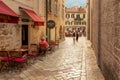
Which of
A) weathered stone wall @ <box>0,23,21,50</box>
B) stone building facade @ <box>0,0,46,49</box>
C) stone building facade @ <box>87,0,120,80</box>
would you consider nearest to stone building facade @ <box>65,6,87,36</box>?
stone building facade @ <box>0,0,46,49</box>

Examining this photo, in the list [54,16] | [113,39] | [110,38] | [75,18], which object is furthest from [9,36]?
[75,18]

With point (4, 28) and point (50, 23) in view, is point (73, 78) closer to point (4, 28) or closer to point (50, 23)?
point (4, 28)

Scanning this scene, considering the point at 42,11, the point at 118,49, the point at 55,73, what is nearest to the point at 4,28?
the point at 55,73

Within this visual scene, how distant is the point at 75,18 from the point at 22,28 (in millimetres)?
62150

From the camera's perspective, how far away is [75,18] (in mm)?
81000

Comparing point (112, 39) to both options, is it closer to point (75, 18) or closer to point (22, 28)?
point (22, 28)

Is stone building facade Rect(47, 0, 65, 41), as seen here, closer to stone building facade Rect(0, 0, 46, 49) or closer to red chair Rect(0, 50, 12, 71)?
stone building facade Rect(0, 0, 46, 49)

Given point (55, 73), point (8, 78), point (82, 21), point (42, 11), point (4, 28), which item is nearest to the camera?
point (8, 78)

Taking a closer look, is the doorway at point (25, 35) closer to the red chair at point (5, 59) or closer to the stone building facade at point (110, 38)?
the red chair at point (5, 59)

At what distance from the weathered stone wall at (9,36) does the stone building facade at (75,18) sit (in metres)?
64.4

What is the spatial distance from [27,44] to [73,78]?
9.09 meters

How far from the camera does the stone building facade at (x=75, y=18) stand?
266 ft

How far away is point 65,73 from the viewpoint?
1235 cm

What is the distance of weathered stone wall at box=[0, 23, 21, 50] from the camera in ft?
45.6
